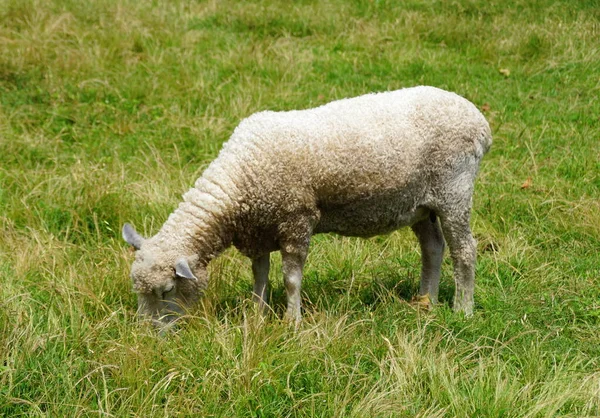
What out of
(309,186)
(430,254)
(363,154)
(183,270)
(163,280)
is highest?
(363,154)

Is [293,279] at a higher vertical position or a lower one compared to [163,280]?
lower

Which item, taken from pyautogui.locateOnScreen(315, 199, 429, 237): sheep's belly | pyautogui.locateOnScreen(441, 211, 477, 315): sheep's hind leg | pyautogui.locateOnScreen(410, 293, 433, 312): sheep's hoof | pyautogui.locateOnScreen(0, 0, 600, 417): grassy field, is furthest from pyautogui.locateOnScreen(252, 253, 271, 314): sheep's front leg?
pyautogui.locateOnScreen(441, 211, 477, 315): sheep's hind leg

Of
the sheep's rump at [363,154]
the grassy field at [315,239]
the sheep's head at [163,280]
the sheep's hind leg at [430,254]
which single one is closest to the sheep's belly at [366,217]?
the sheep's rump at [363,154]

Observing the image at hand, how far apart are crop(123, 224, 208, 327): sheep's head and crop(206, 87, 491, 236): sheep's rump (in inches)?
22.2

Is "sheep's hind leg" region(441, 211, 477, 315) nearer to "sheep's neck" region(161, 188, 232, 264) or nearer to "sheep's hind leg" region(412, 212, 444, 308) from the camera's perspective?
"sheep's hind leg" region(412, 212, 444, 308)

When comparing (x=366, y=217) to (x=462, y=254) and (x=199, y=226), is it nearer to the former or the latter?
(x=462, y=254)

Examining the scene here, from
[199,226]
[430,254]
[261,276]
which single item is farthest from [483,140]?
[199,226]

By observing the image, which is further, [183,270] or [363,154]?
[363,154]

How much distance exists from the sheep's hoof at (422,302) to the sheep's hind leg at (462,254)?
0.17 metres

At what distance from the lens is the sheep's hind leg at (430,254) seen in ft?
16.5

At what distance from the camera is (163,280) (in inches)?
167

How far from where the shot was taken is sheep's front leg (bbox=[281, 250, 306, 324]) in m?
4.44

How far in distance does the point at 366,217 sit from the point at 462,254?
0.70 m

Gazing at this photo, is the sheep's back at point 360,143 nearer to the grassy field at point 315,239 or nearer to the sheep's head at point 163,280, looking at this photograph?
the sheep's head at point 163,280
